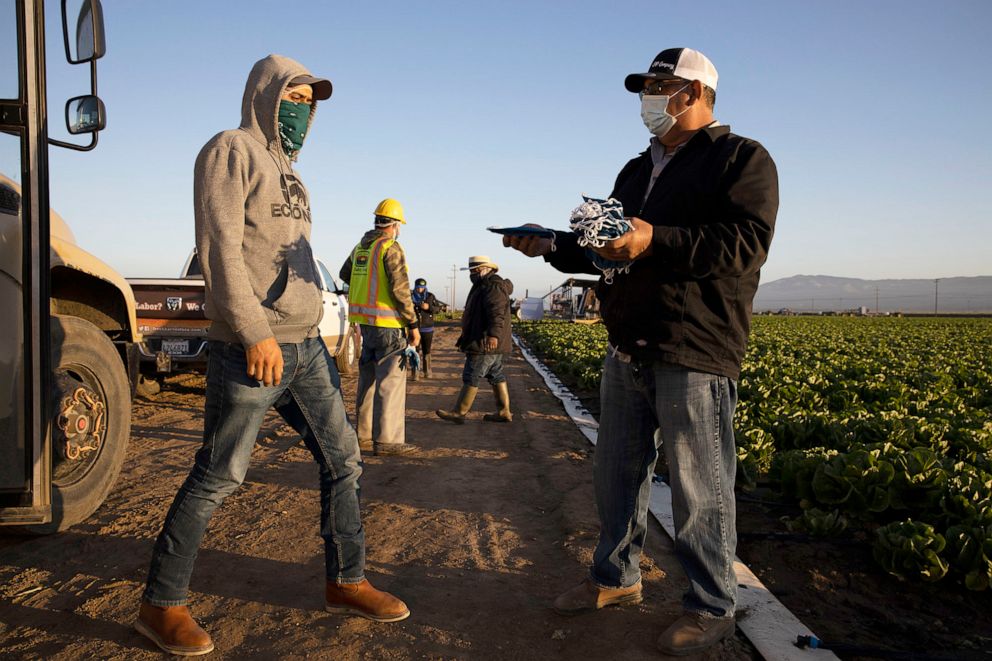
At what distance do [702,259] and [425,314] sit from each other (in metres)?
10.5

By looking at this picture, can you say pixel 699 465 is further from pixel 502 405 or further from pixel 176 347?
pixel 176 347

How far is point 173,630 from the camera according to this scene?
2818 mm

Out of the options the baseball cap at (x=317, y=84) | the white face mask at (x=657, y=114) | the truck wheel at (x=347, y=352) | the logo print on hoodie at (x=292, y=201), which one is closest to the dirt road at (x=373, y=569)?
the logo print on hoodie at (x=292, y=201)

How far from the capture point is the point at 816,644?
9.69 ft

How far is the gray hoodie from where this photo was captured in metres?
2.77

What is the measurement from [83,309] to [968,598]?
5.68 meters

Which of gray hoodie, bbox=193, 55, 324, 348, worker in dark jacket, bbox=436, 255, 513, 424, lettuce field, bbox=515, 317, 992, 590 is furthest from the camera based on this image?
worker in dark jacket, bbox=436, 255, 513, 424

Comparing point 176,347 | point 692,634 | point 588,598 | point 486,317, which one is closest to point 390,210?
point 486,317

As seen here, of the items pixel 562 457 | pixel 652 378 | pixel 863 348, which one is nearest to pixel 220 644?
pixel 652 378

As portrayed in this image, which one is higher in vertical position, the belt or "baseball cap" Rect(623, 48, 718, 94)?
"baseball cap" Rect(623, 48, 718, 94)

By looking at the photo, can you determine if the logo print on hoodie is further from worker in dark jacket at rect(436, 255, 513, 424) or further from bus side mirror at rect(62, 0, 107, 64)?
worker in dark jacket at rect(436, 255, 513, 424)

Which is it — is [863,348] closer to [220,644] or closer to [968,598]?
[968,598]

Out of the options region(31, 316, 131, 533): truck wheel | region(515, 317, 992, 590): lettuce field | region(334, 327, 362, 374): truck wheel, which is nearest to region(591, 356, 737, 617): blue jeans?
region(515, 317, 992, 590): lettuce field

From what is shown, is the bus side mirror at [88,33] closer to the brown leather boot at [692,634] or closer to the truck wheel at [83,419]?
the truck wheel at [83,419]
